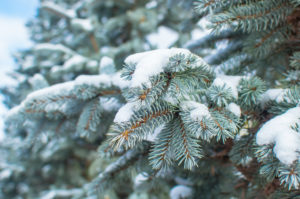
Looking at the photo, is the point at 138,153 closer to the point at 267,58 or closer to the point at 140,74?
the point at 140,74

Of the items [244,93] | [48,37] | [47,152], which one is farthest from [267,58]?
[48,37]

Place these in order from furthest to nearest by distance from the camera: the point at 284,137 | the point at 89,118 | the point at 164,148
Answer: the point at 89,118
the point at 164,148
the point at 284,137

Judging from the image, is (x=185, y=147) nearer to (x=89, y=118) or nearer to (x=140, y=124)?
(x=140, y=124)

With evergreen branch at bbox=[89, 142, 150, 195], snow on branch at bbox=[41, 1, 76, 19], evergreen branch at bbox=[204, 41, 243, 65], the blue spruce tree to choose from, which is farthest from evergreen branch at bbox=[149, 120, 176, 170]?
snow on branch at bbox=[41, 1, 76, 19]

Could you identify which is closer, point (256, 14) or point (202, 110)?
point (202, 110)

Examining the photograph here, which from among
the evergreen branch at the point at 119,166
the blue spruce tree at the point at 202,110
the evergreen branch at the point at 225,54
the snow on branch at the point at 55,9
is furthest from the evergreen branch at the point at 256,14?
the snow on branch at the point at 55,9

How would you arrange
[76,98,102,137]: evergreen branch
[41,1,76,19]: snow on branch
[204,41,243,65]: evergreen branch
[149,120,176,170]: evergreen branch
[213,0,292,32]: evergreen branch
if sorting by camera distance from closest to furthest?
[149,120,176,170]: evergreen branch, [213,0,292,32]: evergreen branch, [76,98,102,137]: evergreen branch, [204,41,243,65]: evergreen branch, [41,1,76,19]: snow on branch

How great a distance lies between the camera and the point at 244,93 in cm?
87

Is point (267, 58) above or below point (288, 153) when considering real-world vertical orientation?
above

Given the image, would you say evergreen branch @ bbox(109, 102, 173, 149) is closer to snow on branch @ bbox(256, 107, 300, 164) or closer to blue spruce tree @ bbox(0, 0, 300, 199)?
blue spruce tree @ bbox(0, 0, 300, 199)

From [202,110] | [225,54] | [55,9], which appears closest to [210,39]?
[225,54]

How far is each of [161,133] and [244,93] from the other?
0.36 m

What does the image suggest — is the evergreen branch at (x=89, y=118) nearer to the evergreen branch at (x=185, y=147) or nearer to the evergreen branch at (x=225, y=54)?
the evergreen branch at (x=185, y=147)

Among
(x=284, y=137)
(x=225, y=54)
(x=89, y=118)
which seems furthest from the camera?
(x=225, y=54)
